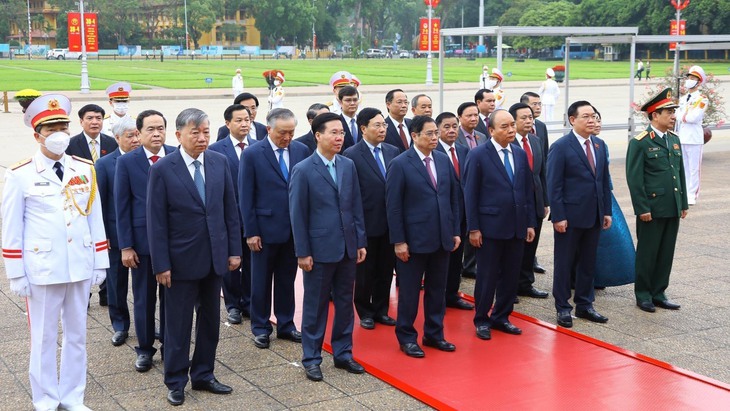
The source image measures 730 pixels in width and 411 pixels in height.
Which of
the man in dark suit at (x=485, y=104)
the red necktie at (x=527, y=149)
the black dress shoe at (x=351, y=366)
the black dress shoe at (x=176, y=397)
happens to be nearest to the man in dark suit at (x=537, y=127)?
the man in dark suit at (x=485, y=104)

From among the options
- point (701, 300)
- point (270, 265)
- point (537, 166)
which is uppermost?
point (537, 166)

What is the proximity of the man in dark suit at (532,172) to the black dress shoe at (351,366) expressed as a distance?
6.88 ft

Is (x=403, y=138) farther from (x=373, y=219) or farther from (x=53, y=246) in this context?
(x=53, y=246)

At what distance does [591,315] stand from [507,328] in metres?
0.83

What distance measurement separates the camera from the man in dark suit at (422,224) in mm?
6336

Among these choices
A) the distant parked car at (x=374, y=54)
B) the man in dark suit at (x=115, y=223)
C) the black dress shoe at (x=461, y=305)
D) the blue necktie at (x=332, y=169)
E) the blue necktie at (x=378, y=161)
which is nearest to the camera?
the blue necktie at (x=332, y=169)

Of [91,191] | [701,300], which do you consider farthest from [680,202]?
[91,191]

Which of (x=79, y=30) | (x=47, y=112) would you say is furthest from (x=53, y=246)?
(x=79, y=30)

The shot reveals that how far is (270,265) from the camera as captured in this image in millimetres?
6727

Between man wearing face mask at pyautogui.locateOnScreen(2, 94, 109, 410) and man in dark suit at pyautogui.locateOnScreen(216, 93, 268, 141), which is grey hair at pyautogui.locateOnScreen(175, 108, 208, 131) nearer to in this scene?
man wearing face mask at pyautogui.locateOnScreen(2, 94, 109, 410)

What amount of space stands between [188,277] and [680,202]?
14.4ft

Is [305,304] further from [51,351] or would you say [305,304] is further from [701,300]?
[701,300]

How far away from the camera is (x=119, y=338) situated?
6.70 meters

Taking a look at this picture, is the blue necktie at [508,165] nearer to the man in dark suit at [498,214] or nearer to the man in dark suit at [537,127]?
the man in dark suit at [498,214]
